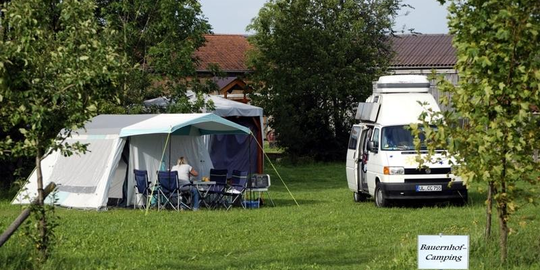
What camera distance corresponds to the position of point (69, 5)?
10211mm

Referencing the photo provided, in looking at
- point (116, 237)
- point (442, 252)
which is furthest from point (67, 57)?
point (116, 237)

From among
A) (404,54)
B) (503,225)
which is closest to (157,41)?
(503,225)

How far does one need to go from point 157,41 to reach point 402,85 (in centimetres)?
936

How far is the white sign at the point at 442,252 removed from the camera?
880cm

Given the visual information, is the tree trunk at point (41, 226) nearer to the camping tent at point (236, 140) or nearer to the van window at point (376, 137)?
the van window at point (376, 137)

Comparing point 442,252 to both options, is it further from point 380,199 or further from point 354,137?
point 354,137

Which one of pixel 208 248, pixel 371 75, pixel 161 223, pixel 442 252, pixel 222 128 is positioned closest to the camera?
pixel 442 252

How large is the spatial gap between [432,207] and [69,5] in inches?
490

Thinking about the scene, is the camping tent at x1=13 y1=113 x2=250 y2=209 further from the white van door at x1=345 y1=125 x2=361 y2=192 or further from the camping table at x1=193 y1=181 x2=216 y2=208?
the white van door at x1=345 y1=125 x2=361 y2=192

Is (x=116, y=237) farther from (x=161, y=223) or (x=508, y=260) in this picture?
(x=508, y=260)

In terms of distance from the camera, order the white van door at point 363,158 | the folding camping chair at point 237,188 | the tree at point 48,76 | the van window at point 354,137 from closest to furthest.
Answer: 1. the tree at point 48,76
2. the folding camping chair at point 237,188
3. the white van door at point 363,158
4. the van window at point 354,137

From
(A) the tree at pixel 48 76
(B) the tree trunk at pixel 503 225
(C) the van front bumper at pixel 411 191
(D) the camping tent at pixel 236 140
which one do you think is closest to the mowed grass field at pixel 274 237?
(B) the tree trunk at pixel 503 225

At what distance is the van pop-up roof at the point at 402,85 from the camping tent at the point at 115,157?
10.5 ft

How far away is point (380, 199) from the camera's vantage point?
20.8 meters
